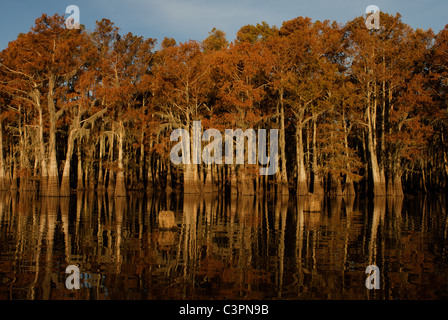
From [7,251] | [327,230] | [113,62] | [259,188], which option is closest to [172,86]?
[113,62]

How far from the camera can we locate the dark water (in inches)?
328

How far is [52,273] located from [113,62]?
117 feet

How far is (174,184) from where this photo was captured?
63.6m

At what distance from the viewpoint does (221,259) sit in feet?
36.9

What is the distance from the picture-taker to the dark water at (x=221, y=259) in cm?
833

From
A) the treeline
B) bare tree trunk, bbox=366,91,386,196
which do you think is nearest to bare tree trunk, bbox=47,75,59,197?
the treeline

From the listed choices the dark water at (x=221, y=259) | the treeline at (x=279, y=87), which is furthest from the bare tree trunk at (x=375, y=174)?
the dark water at (x=221, y=259)

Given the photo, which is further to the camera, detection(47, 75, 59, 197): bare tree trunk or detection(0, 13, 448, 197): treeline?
detection(0, 13, 448, 197): treeline

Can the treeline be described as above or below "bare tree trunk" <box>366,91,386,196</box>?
above

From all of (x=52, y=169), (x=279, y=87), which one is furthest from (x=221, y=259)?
(x=279, y=87)

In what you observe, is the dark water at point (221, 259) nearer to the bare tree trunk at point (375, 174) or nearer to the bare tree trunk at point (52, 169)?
the bare tree trunk at point (52, 169)

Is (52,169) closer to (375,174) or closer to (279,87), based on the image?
(279,87)

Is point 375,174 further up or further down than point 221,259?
further up

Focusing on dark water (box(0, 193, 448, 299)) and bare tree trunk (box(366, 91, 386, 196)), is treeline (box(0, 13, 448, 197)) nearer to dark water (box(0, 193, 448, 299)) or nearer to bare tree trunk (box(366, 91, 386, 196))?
bare tree trunk (box(366, 91, 386, 196))
